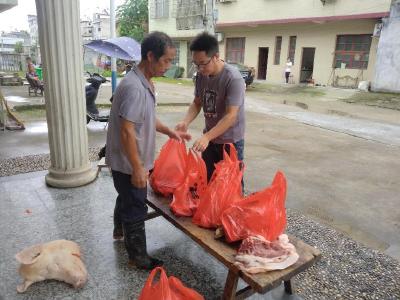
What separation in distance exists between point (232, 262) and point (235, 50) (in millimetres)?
22428

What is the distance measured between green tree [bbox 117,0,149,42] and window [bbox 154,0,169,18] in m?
7.39

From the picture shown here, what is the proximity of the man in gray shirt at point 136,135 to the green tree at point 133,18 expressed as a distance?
3429 cm

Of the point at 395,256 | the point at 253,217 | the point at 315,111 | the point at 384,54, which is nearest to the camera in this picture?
the point at 253,217

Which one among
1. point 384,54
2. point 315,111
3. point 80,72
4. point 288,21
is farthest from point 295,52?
point 80,72

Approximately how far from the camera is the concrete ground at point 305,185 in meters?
2.99

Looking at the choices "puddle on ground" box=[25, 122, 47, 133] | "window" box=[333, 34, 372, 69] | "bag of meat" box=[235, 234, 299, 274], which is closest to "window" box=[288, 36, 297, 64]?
"window" box=[333, 34, 372, 69]

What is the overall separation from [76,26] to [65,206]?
6.25 feet

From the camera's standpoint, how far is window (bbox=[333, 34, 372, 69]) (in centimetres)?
1692

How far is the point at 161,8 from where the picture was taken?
26.8 m

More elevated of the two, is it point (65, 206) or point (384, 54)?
point (384, 54)

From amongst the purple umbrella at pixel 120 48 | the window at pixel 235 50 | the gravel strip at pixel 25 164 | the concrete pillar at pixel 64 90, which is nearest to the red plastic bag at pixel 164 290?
the concrete pillar at pixel 64 90

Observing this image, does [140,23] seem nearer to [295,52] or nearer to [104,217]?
[295,52]

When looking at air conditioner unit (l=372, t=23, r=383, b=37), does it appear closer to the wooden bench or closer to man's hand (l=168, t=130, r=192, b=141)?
man's hand (l=168, t=130, r=192, b=141)

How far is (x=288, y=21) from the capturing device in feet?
61.5
